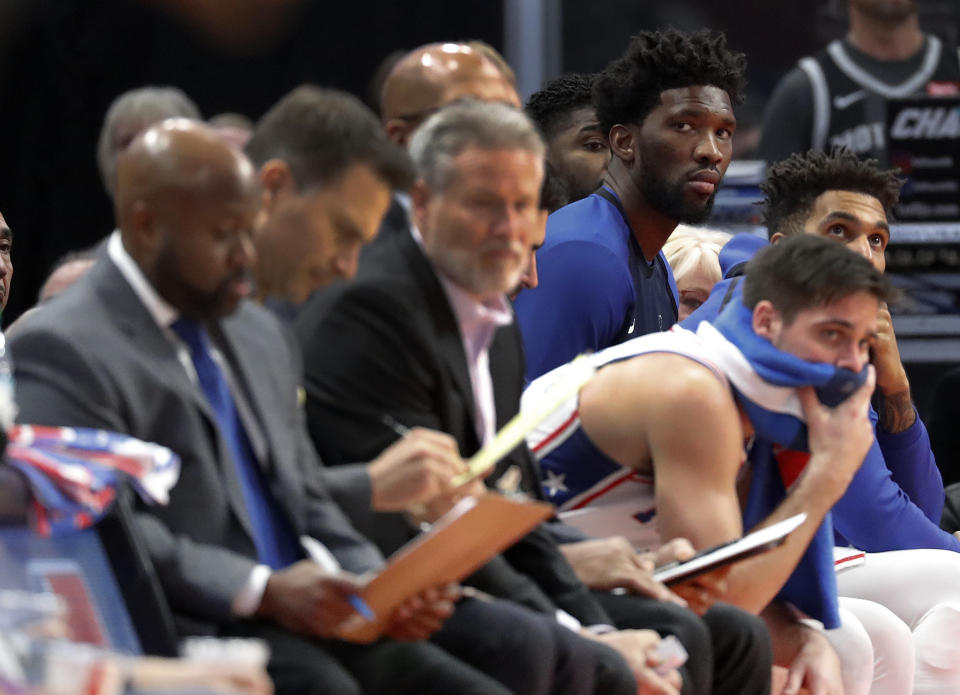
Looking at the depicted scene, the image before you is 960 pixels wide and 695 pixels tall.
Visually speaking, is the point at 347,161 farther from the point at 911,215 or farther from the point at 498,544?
the point at 911,215

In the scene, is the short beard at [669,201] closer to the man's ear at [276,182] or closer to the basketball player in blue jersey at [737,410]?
the basketball player in blue jersey at [737,410]

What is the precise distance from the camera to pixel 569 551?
324 cm

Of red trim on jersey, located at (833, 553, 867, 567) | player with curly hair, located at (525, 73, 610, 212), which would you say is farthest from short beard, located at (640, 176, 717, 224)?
red trim on jersey, located at (833, 553, 867, 567)

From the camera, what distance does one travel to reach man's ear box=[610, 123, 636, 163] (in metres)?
4.68

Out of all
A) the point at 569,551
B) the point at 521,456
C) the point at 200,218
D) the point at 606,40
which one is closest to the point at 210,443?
the point at 200,218

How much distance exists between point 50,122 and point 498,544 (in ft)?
13.4

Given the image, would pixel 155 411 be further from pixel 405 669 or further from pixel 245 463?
pixel 405 669

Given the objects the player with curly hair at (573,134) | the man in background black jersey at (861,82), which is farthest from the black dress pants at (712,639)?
the man in background black jersey at (861,82)

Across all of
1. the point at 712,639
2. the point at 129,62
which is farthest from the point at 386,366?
the point at 129,62

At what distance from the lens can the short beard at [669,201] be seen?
14.9 ft

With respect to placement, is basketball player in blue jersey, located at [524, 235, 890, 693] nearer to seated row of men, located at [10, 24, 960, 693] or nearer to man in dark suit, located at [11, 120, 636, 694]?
seated row of men, located at [10, 24, 960, 693]

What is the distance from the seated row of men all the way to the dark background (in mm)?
2286

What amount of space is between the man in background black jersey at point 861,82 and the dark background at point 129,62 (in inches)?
19.5

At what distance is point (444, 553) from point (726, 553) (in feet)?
2.70
